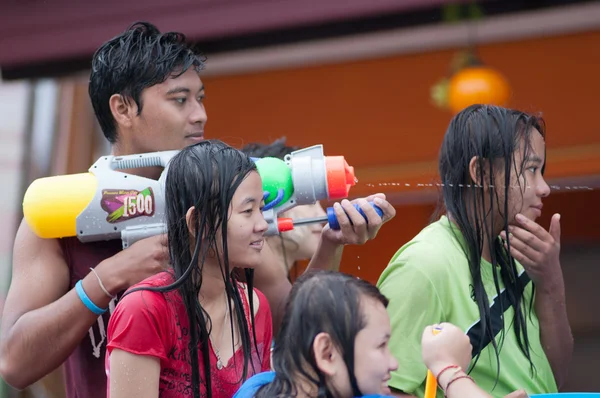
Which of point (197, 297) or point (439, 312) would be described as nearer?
point (197, 297)

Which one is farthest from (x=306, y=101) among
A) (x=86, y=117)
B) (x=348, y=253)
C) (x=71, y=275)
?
(x=71, y=275)

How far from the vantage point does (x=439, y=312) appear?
6.57 feet

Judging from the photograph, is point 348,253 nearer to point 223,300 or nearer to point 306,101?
point 223,300

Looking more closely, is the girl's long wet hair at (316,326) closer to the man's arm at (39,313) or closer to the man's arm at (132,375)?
the man's arm at (132,375)

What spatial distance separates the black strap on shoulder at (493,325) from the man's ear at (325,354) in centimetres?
49

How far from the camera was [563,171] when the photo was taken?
4.20 meters

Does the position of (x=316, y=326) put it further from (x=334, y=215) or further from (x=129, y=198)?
(x=129, y=198)

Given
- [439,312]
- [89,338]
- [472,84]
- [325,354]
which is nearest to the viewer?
[325,354]

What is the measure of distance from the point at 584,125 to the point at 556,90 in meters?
0.23

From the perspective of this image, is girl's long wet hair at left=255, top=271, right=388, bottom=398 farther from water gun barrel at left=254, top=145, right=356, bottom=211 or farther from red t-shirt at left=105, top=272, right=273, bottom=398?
water gun barrel at left=254, top=145, right=356, bottom=211

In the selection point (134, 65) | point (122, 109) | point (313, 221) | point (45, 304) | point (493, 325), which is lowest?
point (493, 325)

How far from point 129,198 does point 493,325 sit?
0.80 metres

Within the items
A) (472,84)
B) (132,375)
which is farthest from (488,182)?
(472,84)

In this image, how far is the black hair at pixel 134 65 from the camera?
2.31 metres
